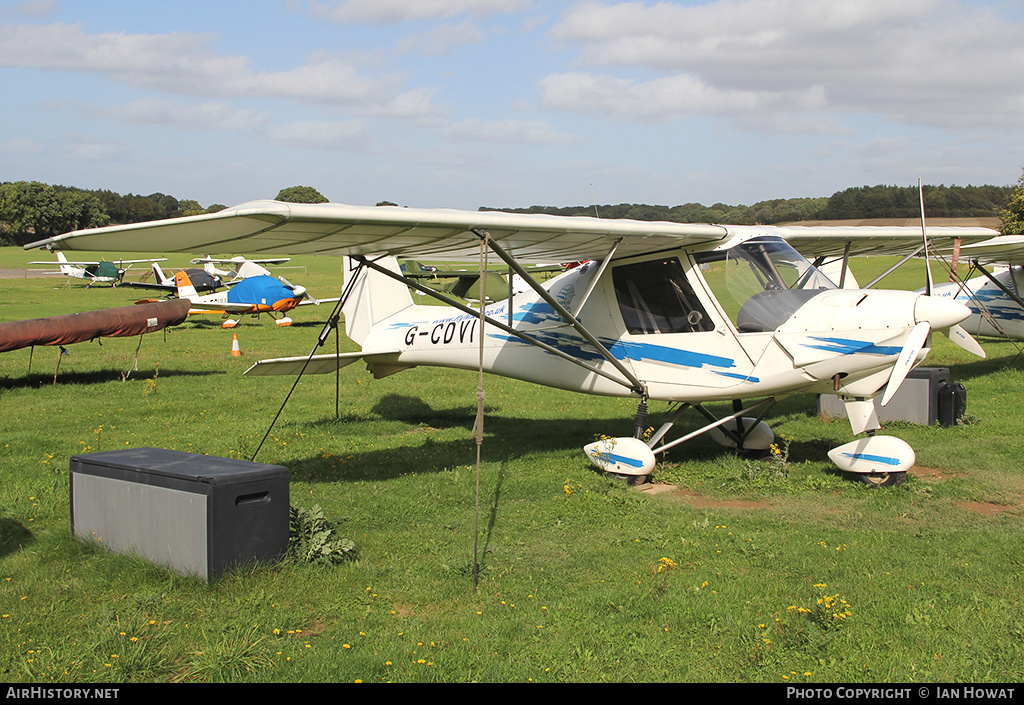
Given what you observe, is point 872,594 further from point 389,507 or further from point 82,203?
point 82,203

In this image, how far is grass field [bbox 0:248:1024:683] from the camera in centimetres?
414

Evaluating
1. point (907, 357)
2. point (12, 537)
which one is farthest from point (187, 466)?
point (907, 357)

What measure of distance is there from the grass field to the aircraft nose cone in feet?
5.39

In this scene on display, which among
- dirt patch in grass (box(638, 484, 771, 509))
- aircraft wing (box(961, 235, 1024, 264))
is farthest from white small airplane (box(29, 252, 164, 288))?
dirt patch in grass (box(638, 484, 771, 509))

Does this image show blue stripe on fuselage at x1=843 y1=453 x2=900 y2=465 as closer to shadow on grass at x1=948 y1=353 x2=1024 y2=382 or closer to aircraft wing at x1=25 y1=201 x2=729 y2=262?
aircraft wing at x1=25 y1=201 x2=729 y2=262

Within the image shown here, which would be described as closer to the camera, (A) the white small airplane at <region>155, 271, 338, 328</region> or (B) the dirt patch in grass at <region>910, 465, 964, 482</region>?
(B) the dirt patch in grass at <region>910, 465, 964, 482</region>

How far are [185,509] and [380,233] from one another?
265cm

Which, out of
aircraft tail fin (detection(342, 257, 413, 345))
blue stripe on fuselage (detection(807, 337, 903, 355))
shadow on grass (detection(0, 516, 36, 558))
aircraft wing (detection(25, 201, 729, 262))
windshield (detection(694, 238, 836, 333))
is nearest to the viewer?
aircraft wing (detection(25, 201, 729, 262))

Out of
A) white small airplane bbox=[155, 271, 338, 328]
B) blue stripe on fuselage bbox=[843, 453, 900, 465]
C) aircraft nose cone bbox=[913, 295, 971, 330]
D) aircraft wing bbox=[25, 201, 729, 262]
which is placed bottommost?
blue stripe on fuselage bbox=[843, 453, 900, 465]

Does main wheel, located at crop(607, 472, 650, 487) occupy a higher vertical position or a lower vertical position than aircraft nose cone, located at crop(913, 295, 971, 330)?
lower

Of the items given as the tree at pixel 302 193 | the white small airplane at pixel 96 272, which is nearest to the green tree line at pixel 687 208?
the tree at pixel 302 193

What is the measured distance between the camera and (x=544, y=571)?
5578 mm

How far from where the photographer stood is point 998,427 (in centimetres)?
1058
